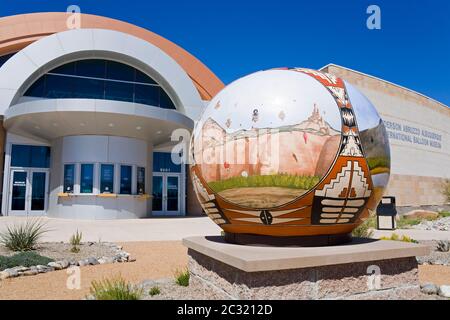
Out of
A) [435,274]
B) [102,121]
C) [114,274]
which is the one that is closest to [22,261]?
[114,274]

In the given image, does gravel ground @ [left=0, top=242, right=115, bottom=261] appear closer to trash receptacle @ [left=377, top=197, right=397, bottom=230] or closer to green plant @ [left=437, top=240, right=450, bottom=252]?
green plant @ [left=437, top=240, right=450, bottom=252]

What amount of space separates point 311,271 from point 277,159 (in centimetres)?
122

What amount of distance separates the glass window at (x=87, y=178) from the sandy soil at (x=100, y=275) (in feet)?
35.8

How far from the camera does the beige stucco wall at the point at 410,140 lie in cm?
2525

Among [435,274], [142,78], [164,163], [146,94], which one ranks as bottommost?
[435,274]

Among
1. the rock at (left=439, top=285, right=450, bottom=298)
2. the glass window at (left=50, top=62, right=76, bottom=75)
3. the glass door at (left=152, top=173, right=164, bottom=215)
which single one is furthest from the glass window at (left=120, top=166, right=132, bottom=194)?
the rock at (left=439, top=285, right=450, bottom=298)

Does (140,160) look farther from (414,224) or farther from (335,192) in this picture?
(335,192)

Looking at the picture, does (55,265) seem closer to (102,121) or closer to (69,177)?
(102,121)

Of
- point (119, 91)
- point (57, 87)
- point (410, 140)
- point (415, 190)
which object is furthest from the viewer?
point (410, 140)

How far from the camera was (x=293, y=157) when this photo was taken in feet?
12.7

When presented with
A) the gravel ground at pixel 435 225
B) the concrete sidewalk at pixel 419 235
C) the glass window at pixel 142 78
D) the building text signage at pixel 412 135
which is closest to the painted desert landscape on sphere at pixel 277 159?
the concrete sidewalk at pixel 419 235

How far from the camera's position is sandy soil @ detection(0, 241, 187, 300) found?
16.9ft

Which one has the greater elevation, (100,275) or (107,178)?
(107,178)
